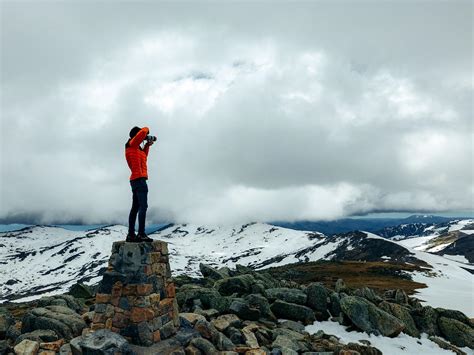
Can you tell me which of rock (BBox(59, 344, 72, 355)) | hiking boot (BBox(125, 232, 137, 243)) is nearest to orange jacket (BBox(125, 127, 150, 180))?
hiking boot (BBox(125, 232, 137, 243))

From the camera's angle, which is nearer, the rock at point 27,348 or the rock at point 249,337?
the rock at point 27,348

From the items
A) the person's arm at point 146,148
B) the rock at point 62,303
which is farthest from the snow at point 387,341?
the person's arm at point 146,148

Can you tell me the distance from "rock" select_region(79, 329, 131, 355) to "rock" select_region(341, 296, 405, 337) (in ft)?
57.6

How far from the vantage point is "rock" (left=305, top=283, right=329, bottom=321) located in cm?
2780

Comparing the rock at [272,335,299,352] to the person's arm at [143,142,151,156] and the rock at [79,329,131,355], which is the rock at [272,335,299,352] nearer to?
the rock at [79,329,131,355]

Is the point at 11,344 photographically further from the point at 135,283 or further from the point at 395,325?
the point at 395,325

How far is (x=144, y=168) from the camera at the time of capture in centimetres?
1702

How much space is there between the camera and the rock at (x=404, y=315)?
2764cm

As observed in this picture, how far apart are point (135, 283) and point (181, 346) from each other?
3.55 metres

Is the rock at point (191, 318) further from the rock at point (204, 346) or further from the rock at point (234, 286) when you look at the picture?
the rock at point (234, 286)

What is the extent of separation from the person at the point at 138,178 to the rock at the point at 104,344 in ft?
13.0

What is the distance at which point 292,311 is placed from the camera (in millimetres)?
26781

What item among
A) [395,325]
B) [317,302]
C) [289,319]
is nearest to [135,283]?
[289,319]

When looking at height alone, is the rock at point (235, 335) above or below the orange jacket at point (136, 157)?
below
